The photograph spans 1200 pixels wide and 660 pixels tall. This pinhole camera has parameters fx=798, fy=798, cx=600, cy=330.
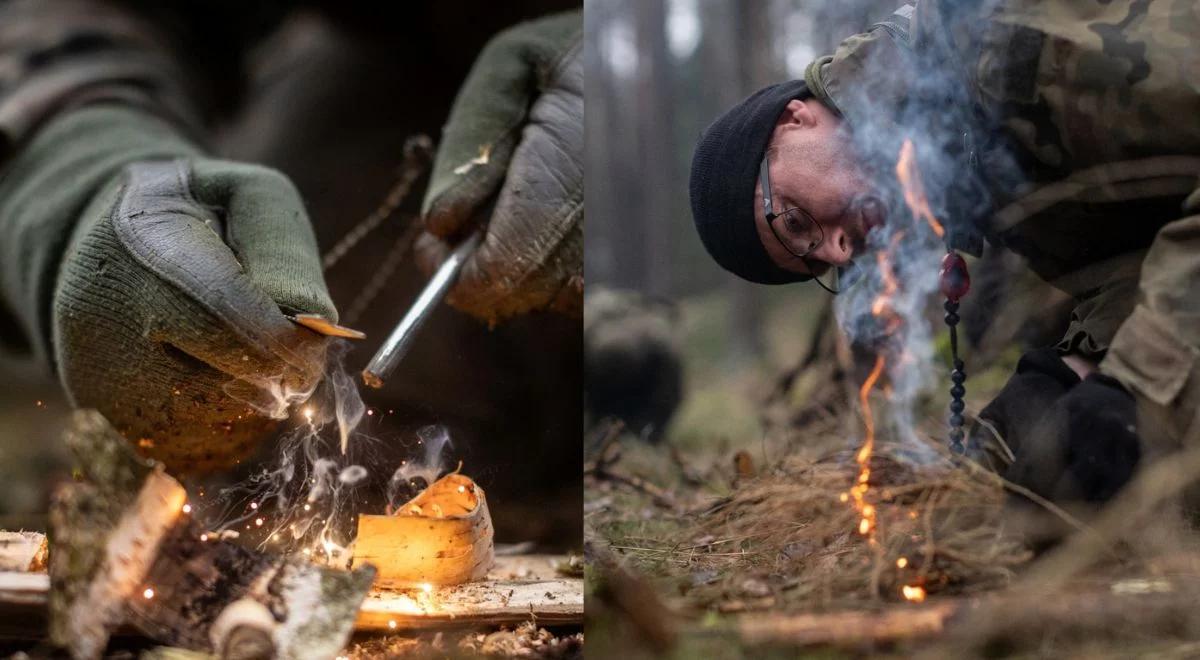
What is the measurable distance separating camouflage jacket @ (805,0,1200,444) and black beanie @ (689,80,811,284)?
80 mm

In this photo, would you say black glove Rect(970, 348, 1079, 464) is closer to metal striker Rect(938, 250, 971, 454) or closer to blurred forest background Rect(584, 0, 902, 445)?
metal striker Rect(938, 250, 971, 454)

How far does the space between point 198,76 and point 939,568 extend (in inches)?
85.8

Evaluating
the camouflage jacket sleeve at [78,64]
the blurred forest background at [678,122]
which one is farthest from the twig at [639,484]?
the camouflage jacket sleeve at [78,64]

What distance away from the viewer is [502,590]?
1.12 metres

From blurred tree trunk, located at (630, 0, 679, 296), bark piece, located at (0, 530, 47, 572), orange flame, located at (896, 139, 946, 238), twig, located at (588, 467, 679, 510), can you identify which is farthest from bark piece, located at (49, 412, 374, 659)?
orange flame, located at (896, 139, 946, 238)

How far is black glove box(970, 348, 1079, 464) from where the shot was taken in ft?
3.39

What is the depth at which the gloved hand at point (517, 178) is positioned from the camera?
4.09 ft

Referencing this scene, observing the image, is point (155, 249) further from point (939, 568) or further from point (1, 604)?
point (939, 568)

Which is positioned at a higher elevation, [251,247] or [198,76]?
[198,76]

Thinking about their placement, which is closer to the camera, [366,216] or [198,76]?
[366,216]

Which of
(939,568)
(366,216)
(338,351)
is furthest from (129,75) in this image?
(939,568)

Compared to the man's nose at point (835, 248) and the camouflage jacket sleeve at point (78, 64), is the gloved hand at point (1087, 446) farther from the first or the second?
the camouflage jacket sleeve at point (78, 64)

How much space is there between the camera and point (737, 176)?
1169 millimetres

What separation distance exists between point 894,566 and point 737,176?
573 millimetres
